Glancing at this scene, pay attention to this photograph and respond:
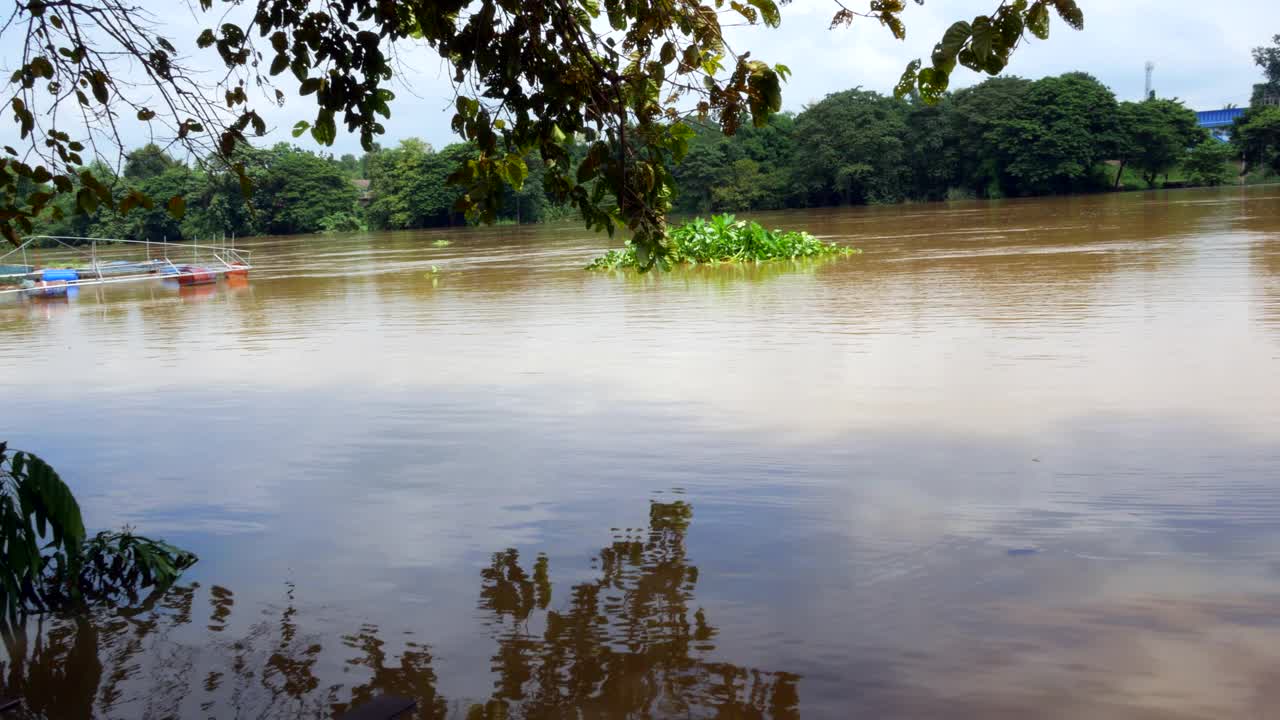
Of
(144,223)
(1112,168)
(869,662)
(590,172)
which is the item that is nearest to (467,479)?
(590,172)

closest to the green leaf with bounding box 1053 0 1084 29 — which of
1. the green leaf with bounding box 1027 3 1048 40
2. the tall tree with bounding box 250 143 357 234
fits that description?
the green leaf with bounding box 1027 3 1048 40

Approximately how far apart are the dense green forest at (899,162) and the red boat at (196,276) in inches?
1358

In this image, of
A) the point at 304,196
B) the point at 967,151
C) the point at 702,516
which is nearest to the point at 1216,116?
the point at 967,151

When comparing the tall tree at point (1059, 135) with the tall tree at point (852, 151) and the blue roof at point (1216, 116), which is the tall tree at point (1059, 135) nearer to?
the tall tree at point (852, 151)

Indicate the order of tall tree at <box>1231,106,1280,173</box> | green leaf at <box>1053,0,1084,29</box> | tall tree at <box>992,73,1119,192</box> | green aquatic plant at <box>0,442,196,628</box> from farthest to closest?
tall tree at <box>992,73,1119,192</box>
tall tree at <box>1231,106,1280,173</box>
green aquatic plant at <box>0,442,196,628</box>
green leaf at <box>1053,0,1084,29</box>

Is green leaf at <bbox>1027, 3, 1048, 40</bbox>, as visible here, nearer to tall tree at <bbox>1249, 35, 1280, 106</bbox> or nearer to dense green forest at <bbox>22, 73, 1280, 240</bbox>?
dense green forest at <bbox>22, 73, 1280, 240</bbox>

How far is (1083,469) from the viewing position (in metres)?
5.00

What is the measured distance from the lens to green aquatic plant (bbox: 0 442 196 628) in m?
3.60

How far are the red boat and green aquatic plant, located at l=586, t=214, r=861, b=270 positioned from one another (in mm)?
8628

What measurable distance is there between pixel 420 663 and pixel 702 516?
1.62m

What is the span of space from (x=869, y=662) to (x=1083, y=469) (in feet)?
7.49

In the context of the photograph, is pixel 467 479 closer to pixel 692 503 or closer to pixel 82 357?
pixel 692 503

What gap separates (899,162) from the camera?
66.3 metres

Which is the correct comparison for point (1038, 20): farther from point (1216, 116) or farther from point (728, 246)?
point (1216, 116)
